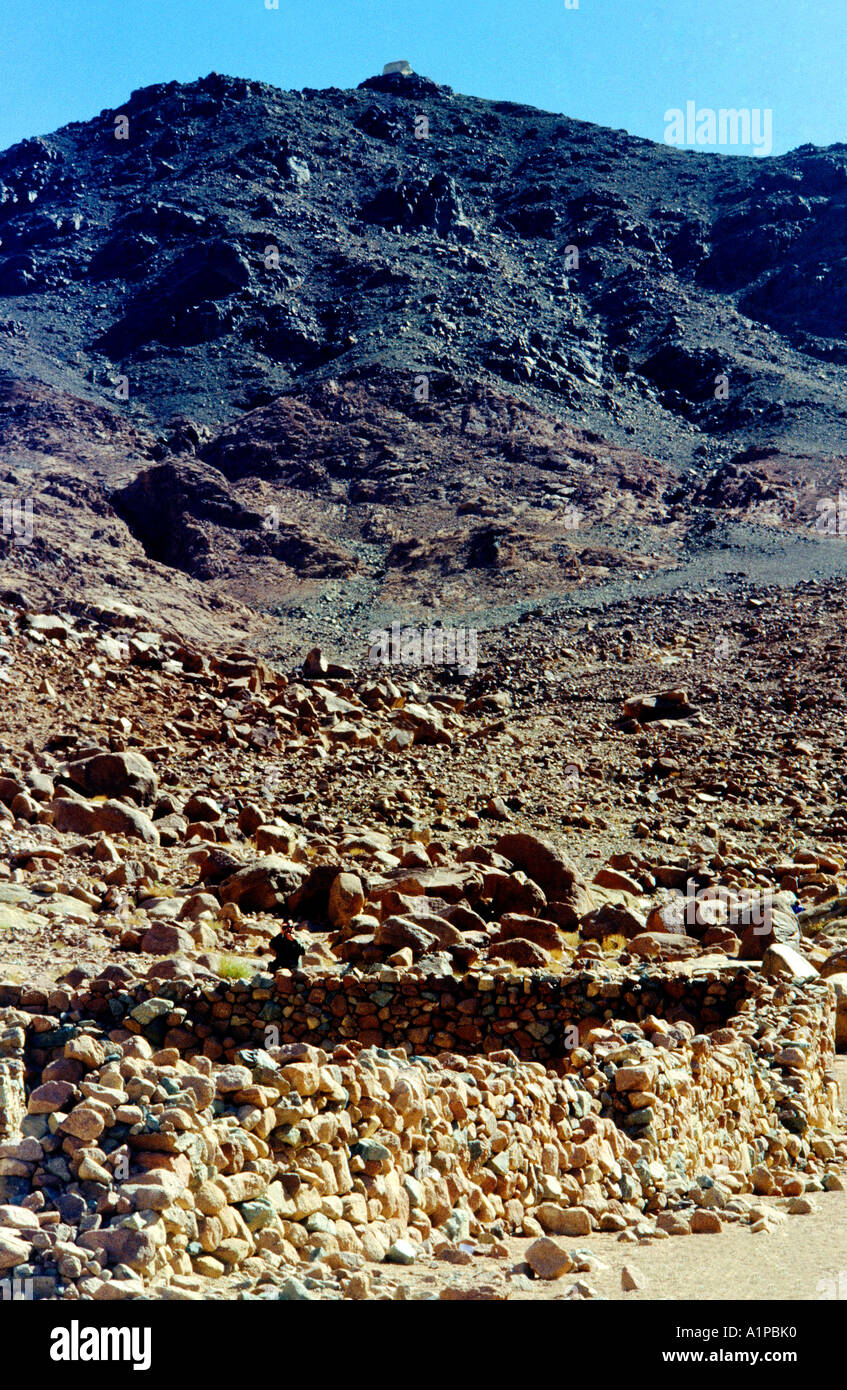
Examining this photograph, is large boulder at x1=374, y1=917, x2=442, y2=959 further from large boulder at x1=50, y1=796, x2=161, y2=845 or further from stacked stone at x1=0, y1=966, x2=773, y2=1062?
large boulder at x1=50, y1=796, x2=161, y2=845

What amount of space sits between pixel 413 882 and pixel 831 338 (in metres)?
60.3

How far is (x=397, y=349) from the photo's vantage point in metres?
51.5

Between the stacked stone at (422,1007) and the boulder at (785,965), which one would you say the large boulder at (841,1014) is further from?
the stacked stone at (422,1007)

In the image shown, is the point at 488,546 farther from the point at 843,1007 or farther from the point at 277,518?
the point at 843,1007

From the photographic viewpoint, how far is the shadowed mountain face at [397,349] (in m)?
38.6

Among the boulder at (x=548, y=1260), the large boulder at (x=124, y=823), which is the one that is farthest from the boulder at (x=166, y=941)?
the boulder at (x=548, y=1260)

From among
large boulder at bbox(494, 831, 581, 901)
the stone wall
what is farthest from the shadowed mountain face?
the stone wall

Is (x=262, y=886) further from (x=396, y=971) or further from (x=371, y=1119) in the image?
(x=371, y=1119)

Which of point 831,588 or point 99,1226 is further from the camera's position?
A: point 831,588

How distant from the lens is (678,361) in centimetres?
5834

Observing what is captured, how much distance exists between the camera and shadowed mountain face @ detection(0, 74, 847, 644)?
38.6m

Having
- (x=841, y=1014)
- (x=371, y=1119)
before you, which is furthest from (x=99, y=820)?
(x=371, y=1119)
